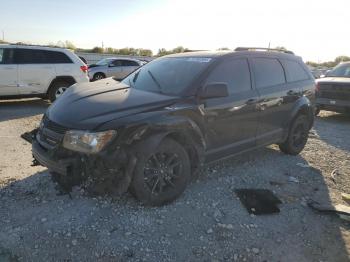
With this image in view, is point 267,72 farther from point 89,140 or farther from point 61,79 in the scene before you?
point 61,79

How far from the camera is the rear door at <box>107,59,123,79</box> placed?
18953 millimetres

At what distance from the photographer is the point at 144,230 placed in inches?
158

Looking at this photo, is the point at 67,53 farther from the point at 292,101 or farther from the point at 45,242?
the point at 45,242

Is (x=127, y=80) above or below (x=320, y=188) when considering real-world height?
above

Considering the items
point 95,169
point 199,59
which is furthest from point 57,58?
point 95,169

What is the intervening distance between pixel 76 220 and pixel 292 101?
420 centimetres

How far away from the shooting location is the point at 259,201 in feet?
16.3

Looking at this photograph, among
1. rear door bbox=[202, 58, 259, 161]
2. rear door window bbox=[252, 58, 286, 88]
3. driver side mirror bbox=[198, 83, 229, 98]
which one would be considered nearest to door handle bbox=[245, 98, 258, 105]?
rear door bbox=[202, 58, 259, 161]

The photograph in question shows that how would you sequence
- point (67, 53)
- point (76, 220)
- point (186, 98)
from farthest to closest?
point (67, 53) → point (186, 98) → point (76, 220)

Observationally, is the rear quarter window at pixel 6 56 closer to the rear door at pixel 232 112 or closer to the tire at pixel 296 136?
the rear door at pixel 232 112

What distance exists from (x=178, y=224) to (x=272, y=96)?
9.28 feet

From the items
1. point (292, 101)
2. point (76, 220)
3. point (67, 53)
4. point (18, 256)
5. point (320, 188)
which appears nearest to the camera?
point (18, 256)

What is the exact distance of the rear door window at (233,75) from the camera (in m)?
5.15

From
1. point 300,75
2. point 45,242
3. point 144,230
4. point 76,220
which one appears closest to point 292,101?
point 300,75
